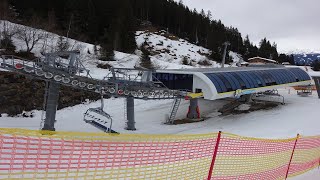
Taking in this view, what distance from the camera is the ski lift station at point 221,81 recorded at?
3039 cm

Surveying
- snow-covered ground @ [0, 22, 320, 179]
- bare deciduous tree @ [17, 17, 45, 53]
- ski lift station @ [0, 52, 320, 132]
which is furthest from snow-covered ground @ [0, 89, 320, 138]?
bare deciduous tree @ [17, 17, 45, 53]

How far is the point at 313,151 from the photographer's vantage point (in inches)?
527

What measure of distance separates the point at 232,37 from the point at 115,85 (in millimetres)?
116969

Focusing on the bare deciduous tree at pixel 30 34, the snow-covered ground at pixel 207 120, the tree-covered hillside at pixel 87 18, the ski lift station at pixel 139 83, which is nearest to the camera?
the ski lift station at pixel 139 83

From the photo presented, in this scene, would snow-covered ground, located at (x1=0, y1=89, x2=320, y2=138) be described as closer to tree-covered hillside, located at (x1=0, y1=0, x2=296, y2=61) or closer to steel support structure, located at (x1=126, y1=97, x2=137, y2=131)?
steel support structure, located at (x1=126, y1=97, x2=137, y2=131)

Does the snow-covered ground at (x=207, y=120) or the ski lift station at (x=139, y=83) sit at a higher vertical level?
the ski lift station at (x=139, y=83)

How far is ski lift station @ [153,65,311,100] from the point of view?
3039 centimetres

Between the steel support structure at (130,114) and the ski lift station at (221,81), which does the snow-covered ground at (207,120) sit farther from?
the ski lift station at (221,81)

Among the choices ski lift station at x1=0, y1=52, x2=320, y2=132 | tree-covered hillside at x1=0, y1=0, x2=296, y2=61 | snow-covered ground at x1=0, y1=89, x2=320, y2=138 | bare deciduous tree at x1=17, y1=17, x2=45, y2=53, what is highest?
tree-covered hillside at x1=0, y1=0, x2=296, y2=61

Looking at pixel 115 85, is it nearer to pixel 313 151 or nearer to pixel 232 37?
pixel 313 151

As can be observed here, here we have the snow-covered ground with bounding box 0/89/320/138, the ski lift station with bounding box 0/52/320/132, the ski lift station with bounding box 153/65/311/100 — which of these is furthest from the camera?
the ski lift station with bounding box 153/65/311/100

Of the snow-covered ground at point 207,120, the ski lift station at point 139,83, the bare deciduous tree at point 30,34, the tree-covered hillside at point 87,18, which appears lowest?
the snow-covered ground at point 207,120

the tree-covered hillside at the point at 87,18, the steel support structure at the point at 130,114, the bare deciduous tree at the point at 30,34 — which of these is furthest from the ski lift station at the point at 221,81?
the tree-covered hillside at the point at 87,18

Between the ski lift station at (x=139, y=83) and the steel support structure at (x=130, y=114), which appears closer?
the ski lift station at (x=139, y=83)
